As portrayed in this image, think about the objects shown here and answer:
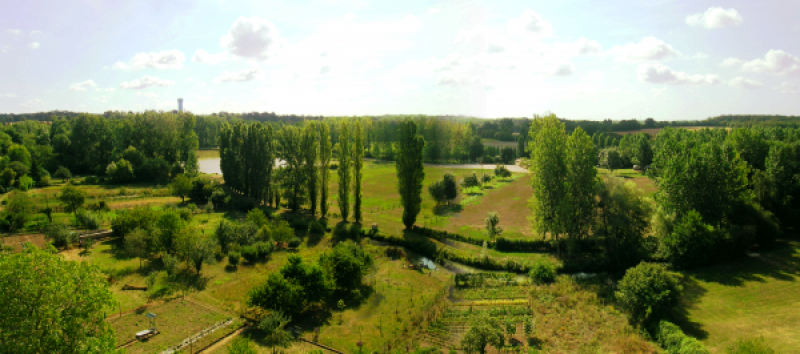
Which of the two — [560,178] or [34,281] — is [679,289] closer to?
[560,178]

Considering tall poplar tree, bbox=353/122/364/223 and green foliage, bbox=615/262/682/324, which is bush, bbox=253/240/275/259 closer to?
tall poplar tree, bbox=353/122/364/223

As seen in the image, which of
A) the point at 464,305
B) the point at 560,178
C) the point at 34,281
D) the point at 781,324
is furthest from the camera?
the point at 560,178

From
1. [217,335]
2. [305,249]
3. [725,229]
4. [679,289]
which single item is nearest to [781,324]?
[679,289]

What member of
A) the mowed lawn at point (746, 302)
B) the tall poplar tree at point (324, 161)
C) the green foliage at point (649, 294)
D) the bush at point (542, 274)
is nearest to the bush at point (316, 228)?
the tall poplar tree at point (324, 161)

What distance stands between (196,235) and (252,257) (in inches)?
163

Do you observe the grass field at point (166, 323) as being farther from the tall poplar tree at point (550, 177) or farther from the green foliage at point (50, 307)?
the tall poplar tree at point (550, 177)

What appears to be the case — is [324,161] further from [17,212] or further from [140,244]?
[17,212]

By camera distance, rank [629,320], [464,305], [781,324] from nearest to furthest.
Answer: [781,324]
[629,320]
[464,305]

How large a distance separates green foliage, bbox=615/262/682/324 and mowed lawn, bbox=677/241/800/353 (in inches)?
55.1

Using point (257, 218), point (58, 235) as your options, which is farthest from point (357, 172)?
point (58, 235)

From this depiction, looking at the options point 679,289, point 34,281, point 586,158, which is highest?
point 586,158

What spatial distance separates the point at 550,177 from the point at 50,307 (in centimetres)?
2975

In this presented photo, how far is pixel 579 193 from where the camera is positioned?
29.1m

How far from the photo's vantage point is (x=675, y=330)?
57.3 ft
